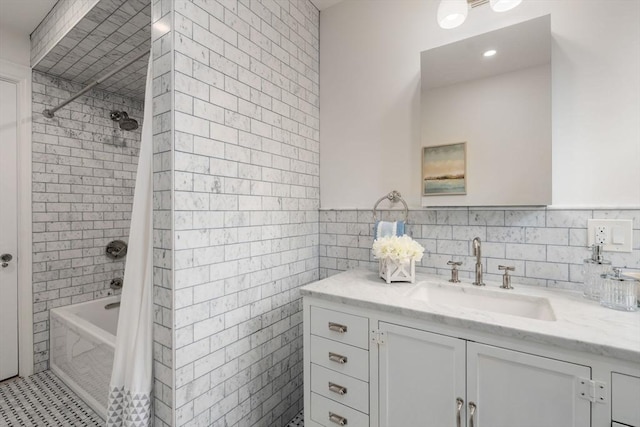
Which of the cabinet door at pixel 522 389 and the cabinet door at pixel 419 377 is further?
the cabinet door at pixel 419 377

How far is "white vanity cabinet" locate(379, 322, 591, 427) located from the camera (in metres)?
0.89

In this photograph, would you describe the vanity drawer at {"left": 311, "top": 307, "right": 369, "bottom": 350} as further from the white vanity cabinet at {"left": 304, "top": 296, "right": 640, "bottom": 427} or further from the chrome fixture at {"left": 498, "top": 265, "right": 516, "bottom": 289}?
the chrome fixture at {"left": 498, "top": 265, "right": 516, "bottom": 289}

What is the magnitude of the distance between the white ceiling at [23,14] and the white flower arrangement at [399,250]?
2.71 m

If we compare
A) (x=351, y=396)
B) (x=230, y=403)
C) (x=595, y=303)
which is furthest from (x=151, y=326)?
(x=595, y=303)

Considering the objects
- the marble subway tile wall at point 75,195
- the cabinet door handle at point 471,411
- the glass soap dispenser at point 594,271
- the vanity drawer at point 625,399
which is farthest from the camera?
the marble subway tile wall at point 75,195

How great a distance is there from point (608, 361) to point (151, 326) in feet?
5.26

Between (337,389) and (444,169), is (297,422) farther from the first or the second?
(444,169)

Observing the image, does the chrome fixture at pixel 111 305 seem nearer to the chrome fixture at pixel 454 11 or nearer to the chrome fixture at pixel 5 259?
the chrome fixture at pixel 5 259

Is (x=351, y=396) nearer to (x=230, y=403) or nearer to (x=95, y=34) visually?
(x=230, y=403)

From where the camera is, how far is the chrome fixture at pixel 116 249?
2740 millimetres

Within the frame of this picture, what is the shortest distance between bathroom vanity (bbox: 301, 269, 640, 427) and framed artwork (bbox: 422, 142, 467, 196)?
0.50m

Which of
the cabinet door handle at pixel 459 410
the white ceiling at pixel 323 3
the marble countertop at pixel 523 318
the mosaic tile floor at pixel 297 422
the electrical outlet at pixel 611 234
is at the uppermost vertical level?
the white ceiling at pixel 323 3

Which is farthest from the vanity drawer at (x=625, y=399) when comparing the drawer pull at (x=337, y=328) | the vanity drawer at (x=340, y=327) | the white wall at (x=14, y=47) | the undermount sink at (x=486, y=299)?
the white wall at (x=14, y=47)

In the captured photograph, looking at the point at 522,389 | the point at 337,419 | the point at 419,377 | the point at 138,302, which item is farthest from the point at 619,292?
the point at 138,302
